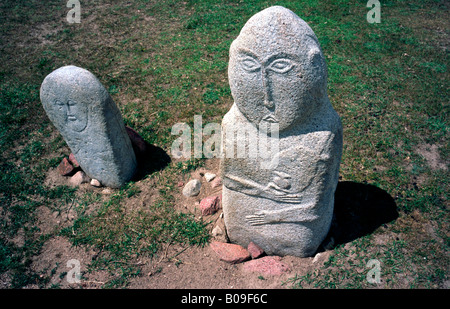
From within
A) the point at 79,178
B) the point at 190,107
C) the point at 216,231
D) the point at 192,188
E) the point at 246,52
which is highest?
the point at 246,52

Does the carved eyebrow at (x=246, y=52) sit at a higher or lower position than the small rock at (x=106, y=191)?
higher

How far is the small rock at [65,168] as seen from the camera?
457 cm

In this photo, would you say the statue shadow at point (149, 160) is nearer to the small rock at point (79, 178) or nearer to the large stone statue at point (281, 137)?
the small rock at point (79, 178)

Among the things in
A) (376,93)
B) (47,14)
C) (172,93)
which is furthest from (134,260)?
(47,14)

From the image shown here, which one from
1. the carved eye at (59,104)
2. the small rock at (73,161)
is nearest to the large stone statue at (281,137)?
the carved eye at (59,104)

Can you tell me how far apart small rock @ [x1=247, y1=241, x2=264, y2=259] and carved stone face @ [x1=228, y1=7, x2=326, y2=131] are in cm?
140

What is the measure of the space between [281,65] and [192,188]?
2.24 meters

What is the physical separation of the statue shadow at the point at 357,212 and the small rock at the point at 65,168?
3369 mm

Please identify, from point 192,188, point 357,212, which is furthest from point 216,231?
point 357,212

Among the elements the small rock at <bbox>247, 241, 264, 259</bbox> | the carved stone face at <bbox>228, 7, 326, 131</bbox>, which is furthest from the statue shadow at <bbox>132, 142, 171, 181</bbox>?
the carved stone face at <bbox>228, 7, 326, 131</bbox>

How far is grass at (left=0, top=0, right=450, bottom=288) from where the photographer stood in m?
3.60

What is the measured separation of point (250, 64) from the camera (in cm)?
252

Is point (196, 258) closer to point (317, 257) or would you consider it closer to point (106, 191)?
point (317, 257)

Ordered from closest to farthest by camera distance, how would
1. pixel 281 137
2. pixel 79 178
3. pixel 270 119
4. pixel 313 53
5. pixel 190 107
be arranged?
pixel 313 53, pixel 270 119, pixel 281 137, pixel 79 178, pixel 190 107
